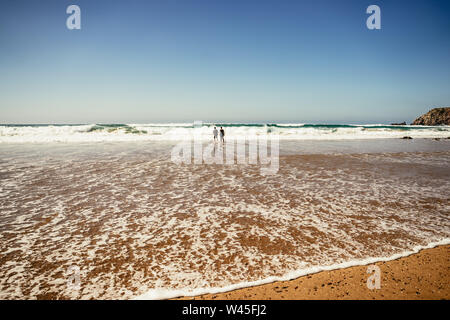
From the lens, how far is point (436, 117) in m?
86.8

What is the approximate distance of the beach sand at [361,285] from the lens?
274cm

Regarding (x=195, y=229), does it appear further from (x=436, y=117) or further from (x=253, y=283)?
(x=436, y=117)

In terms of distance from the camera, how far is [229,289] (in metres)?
2.84

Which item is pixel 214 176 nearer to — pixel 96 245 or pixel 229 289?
pixel 96 245

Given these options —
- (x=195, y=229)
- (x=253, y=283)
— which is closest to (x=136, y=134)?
(x=195, y=229)

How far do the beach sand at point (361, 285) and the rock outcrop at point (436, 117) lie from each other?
108682 millimetres

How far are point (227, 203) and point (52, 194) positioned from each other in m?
4.80

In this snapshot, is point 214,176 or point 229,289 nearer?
point 229,289

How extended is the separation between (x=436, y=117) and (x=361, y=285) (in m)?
114

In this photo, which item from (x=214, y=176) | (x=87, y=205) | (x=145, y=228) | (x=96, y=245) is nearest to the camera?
(x=96, y=245)

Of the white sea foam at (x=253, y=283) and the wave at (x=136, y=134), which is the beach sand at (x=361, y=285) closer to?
the white sea foam at (x=253, y=283)

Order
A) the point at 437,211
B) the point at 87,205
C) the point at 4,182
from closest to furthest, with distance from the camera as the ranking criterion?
the point at 437,211, the point at 87,205, the point at 4,182

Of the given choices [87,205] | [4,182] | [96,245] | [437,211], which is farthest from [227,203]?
[4,182]
